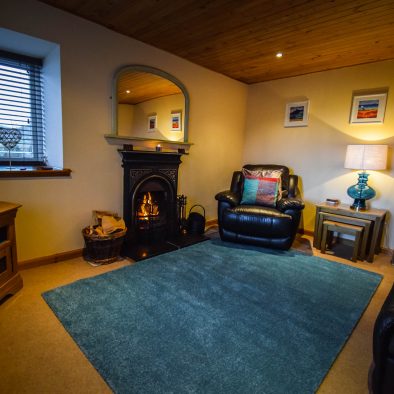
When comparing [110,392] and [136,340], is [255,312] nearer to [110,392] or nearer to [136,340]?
[136,340]

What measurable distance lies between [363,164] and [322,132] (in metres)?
0.89

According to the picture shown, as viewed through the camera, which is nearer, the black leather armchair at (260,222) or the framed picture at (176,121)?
the black leather armchair at (260,222)

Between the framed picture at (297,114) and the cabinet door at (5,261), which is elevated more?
Result: the framed picture at (297,114)

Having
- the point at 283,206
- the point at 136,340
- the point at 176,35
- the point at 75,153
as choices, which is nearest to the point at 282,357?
the point at 136,340

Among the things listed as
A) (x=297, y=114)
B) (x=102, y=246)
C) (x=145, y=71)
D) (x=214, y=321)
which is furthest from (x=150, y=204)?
(x=297, y=114)

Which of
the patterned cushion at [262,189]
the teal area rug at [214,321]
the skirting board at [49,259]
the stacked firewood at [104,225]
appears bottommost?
the teal area rug at [214,321]

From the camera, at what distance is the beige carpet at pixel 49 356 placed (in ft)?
4.25

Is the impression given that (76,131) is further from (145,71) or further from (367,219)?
(367,219)

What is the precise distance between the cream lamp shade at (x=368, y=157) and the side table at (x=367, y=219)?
532 mm

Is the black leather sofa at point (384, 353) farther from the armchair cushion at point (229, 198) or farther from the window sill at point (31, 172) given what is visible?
the window sill at point (31, 172)

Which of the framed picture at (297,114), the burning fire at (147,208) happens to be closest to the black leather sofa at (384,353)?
the burning fire at (147,208)

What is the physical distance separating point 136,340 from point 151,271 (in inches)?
36.0

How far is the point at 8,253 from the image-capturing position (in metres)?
1.97

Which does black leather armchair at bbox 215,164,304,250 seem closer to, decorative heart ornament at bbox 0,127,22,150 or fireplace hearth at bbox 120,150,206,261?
fireplace hearth at bbox 120,150,206,261
